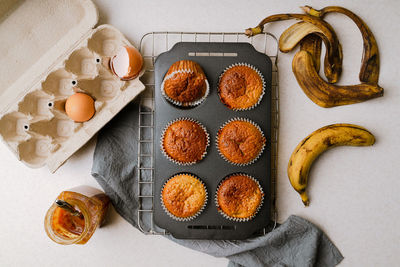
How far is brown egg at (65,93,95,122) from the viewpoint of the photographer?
1.71 metres

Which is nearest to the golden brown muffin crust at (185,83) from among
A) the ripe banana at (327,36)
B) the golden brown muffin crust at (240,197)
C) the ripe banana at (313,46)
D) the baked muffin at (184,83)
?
the baked muffin at (184,83)

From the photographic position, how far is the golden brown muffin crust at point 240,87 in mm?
1727

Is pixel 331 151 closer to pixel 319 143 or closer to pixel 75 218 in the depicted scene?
pixel 319 143

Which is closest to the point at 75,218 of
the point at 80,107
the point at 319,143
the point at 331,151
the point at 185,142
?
the point at 80,107

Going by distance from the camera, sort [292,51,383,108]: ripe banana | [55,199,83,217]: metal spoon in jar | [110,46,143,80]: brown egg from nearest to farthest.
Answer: [55,199,83,217]: metal spoon in jar → [110,46,143,80]: brown egg → [292,51,383,108]: ripe banana

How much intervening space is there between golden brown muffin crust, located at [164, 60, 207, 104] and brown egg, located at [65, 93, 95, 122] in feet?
1.51

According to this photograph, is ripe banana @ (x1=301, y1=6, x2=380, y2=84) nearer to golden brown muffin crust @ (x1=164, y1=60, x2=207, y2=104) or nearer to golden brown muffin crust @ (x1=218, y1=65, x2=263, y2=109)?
golden brown muffin crust @ (x1=218, y1=65, x2=263, y2=109)

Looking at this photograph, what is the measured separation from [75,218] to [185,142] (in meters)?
0.79

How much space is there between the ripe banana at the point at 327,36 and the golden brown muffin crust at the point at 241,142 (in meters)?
0.58

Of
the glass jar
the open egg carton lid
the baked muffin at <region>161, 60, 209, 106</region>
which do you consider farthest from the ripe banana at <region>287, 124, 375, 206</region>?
the glass jar

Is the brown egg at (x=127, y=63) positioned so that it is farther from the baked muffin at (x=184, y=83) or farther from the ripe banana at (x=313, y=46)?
the ripe banana at (x=313, y=46)

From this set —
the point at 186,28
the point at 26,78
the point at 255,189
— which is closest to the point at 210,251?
the point at 255,189

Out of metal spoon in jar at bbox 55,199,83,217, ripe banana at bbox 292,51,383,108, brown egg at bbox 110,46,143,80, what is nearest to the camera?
metal spoon in jar at bbox 55,199,83,217

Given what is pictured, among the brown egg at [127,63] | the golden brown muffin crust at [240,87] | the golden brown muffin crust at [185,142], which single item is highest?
the brown egg at [127,63]
